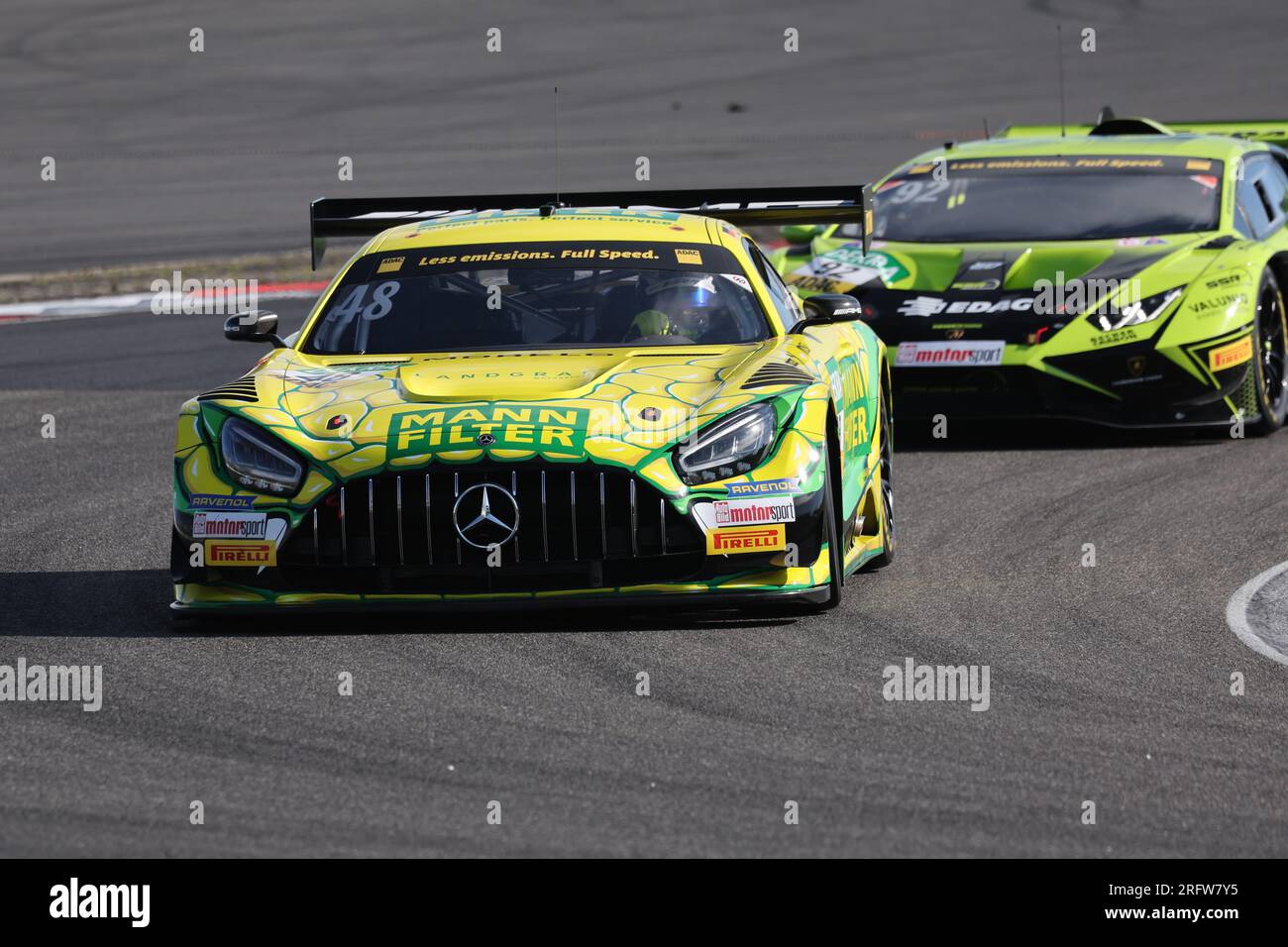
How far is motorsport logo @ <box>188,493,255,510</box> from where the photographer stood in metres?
7.13

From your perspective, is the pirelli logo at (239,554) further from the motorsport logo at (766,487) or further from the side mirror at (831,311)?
the side mirror at (831,311)

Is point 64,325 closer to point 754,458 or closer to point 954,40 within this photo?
point 754,458

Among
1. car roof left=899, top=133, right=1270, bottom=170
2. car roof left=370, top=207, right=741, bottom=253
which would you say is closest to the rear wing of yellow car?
car roof left=370, top=207, right=741, bottom=253

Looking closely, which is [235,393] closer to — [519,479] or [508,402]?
[508,402]

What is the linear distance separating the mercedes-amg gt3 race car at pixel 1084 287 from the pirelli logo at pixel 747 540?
13.9ft

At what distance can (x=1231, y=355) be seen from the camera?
37.0 feet

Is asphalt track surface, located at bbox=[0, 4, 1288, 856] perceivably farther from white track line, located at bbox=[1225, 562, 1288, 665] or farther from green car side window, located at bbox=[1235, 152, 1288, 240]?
green car side window, located at bbox=[1235, 152, 1288, 240]

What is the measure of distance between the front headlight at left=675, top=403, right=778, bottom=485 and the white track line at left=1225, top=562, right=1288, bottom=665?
5.19 ft

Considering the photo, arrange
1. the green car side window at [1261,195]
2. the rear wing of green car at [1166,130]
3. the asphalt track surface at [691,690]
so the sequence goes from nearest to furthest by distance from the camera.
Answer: the asphalt track surface at [691,690], the green car side window at [1261,195], the rear wing of green car at [1166,130]

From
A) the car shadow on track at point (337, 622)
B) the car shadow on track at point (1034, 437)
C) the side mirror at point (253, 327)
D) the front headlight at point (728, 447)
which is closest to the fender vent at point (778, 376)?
the front headlight at point (728, 447)

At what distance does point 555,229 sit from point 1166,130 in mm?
6692

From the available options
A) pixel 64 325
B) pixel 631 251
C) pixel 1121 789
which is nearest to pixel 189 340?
pixel 64 325

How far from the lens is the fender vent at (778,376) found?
24.2 feet

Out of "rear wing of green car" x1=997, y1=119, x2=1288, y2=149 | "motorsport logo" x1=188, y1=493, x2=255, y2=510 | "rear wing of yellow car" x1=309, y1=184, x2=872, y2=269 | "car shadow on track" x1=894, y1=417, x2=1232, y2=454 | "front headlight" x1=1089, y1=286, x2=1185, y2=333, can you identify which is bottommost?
"car shadow on track" x1=894, y1=417, x2=1232, y2=454
